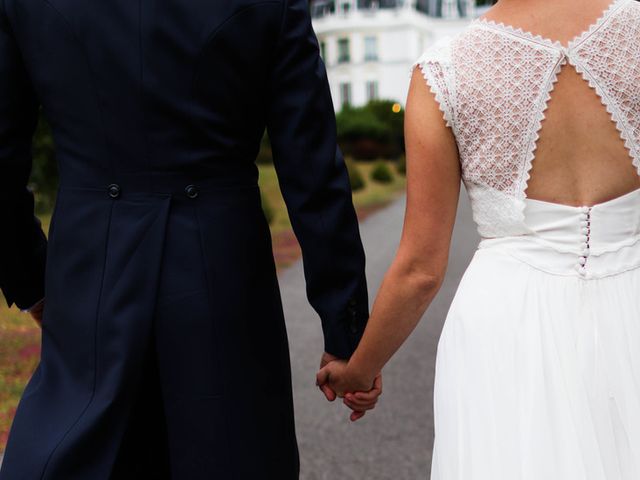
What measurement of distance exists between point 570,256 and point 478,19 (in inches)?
24.8

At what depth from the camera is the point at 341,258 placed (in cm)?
284

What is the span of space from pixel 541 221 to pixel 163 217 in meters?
1.00

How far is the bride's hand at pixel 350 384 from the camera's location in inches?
115

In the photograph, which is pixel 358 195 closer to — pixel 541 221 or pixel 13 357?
pixel 13 357

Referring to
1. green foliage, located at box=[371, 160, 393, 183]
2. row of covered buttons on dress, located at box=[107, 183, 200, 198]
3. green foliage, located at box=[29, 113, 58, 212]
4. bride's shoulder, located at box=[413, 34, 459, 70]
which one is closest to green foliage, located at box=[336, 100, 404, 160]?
green foliage, located at box=[371, 160, 393, 183]

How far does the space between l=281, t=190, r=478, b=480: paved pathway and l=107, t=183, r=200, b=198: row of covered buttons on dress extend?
7.40 ft

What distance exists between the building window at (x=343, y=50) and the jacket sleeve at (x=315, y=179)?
6053 centimetres

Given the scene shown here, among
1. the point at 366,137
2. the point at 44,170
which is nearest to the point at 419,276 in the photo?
the point at 44,170

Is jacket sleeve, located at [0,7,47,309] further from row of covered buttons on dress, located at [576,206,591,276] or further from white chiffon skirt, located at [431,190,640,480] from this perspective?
row of covered buttons on dress, located at [576,206,591,276]

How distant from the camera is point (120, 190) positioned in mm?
2650

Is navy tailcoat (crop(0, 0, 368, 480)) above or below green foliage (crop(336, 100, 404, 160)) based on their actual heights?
below

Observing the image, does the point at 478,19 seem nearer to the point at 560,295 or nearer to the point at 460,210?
the point at 560,295

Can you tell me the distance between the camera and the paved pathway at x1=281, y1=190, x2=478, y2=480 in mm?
4602

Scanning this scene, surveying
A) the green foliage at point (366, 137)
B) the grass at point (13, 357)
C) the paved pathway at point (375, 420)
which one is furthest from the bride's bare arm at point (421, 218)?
the green foliage at point (366, 137)
